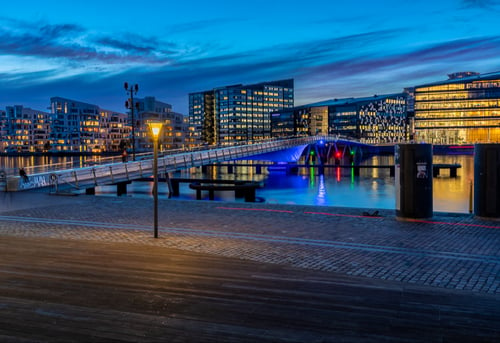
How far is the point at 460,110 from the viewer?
6083 inches

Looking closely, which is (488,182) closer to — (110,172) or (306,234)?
(306,234)

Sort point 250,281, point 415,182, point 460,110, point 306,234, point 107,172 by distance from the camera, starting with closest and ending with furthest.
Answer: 1. point 250,281
2. point 306,234
3. point 415,182
4. point 107,172
5. point 460,110

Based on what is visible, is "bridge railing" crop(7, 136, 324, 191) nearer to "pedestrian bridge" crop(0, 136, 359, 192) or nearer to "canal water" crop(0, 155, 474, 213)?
"pedestrian bridge" crop(0, 136, 359, 192)

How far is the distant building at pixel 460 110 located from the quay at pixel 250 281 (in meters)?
150

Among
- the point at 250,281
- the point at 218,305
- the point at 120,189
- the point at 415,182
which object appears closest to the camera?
the point at 218,305

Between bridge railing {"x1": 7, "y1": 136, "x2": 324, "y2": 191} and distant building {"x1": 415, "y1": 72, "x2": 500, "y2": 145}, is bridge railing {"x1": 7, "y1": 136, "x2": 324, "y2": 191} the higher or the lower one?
the lower one

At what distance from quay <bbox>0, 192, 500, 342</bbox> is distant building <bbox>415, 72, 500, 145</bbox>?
493 feet

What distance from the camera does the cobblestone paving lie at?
927 centimetres

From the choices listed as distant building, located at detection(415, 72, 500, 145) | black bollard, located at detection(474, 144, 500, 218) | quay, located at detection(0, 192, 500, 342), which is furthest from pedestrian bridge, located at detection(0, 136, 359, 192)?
distant building, located at detection(415, 72, 500, 145)

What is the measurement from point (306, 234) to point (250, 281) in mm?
5178

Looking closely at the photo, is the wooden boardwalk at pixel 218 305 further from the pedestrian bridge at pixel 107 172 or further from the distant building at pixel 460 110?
the distant building at pixel 460 110

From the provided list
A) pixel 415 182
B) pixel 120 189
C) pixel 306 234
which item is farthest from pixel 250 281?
pixel 120 189

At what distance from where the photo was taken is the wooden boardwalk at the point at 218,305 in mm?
5766

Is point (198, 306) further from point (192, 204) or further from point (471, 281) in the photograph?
point (192, 204)
